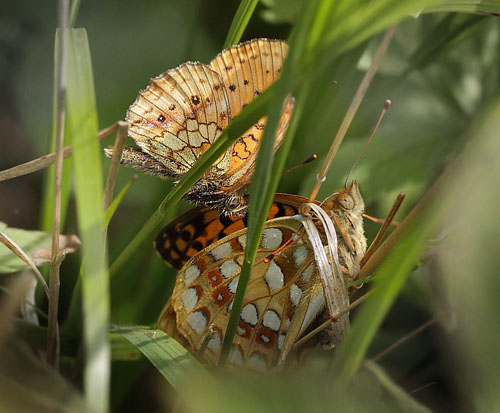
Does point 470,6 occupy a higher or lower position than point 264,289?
higher

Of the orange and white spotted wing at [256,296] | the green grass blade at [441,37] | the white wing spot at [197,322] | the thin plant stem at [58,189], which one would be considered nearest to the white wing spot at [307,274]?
the orange and white spotted wing at [256,296]

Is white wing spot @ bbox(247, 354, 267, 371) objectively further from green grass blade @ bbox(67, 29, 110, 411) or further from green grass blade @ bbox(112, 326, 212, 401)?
green grass blade @ bbox(67, 29, 110, 411)

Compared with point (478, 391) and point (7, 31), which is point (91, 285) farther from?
point (7, 31)

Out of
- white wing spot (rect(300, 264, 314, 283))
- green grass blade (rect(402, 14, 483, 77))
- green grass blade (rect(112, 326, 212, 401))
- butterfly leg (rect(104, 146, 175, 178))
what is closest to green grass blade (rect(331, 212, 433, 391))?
green grass blade (rect(112, 326, 212, 401))

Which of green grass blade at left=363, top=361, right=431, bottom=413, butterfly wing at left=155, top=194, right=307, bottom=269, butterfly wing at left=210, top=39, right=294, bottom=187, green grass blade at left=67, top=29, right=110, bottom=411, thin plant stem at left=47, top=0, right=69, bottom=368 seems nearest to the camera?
green grass blade at left=67, top=29, right=110, bottom=411

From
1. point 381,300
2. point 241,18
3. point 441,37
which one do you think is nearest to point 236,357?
point 381,300

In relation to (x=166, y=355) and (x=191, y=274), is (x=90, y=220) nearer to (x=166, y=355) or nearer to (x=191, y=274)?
(x=166, y=355)

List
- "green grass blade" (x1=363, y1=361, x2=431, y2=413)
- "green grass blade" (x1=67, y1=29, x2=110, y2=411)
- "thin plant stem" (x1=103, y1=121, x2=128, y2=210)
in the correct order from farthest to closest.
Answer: "green grass blade" (x1=363, y1=361, x2=431, y2=413)
"thin plant stem" (x1=103, y1=121, x2=128, y2=210)
"green grass blade" (x1=67, y1=29, x2=110, y2=411)
